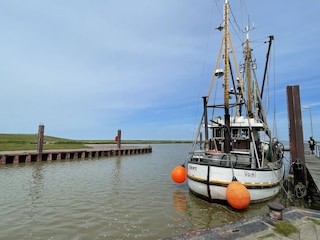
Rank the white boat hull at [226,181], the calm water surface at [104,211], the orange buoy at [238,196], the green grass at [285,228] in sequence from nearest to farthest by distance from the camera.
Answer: the green grass at [285,228], the calm water surface at [104,211], the orange buoy at [238,196], the white boat hull at [226,181]

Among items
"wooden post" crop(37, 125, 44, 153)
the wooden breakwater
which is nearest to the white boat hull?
the wooden breakwater

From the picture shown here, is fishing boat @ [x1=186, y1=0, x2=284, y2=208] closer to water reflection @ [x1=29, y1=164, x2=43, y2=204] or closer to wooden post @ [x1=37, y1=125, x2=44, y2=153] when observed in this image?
water reflection @ [x1=29, y1=164, x2=43, y2=204]

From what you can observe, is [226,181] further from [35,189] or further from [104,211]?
[35,189]

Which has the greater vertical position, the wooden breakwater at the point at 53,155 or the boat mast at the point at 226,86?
the boat mast at the point at 226,86

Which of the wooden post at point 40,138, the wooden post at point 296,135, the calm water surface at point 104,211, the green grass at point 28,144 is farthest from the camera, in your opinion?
the green grass at point 28,144

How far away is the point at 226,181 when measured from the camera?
976cm

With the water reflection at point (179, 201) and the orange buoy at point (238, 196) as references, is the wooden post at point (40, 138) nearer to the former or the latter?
the water reflection at point (179, 201)

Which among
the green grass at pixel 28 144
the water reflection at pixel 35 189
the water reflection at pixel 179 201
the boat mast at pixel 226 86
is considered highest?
the boat mast at pixel 226 86

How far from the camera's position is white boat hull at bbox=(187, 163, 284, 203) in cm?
978

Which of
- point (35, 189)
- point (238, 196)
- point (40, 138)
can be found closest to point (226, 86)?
point (238, 196)

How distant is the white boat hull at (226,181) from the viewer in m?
9.78

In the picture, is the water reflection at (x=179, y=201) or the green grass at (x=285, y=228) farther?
the water reflection at (x=179, y=201)

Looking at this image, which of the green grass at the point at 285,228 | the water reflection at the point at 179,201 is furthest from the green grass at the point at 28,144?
the green grass at the point at 285,228

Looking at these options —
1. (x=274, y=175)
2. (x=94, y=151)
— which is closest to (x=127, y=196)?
(x=274, y=175)
